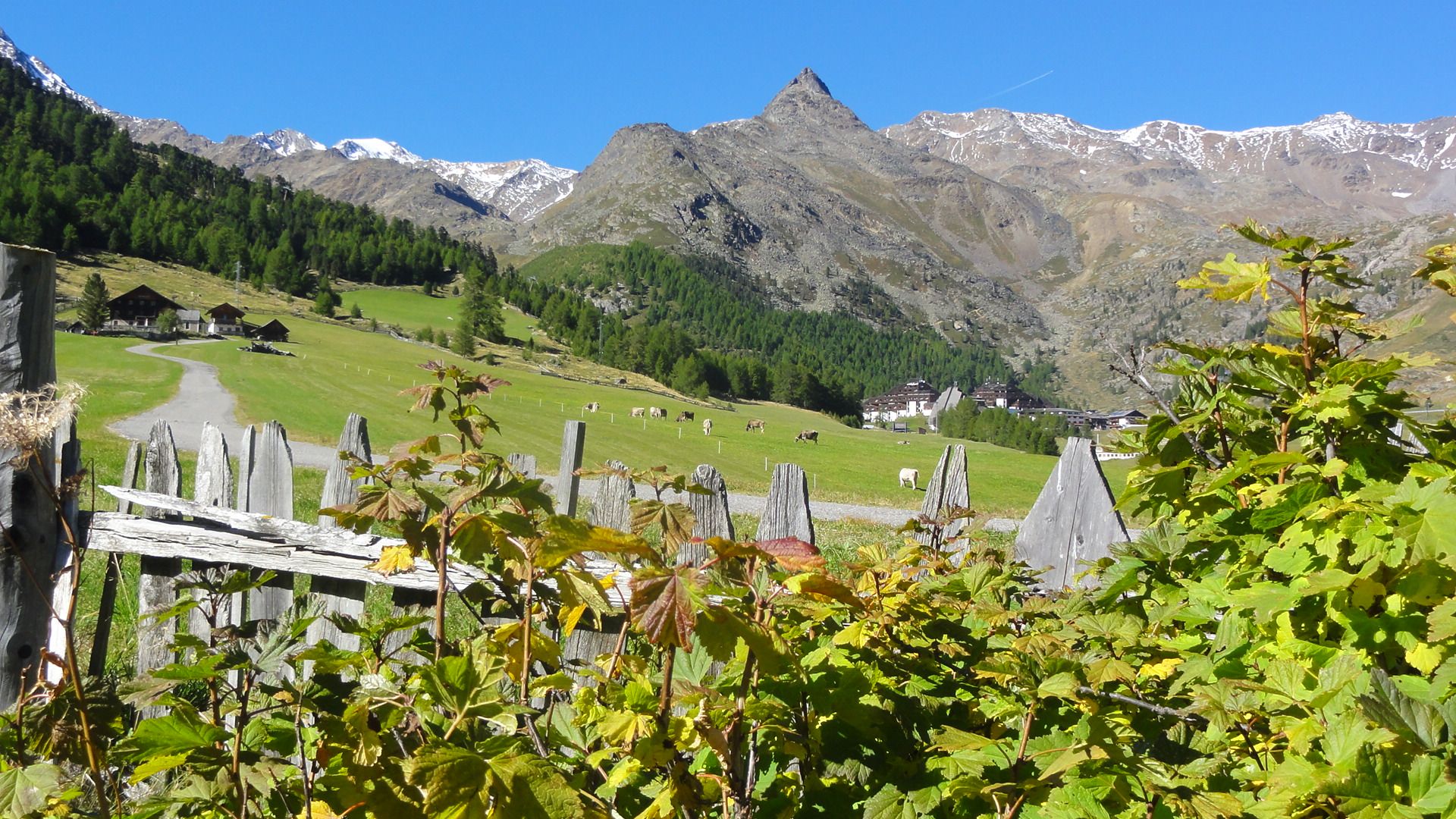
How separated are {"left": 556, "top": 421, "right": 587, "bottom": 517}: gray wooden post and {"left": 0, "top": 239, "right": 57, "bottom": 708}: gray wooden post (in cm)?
187

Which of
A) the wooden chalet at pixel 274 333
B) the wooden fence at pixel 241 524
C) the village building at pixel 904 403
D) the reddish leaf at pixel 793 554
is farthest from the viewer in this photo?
the village building at pixel 904 403

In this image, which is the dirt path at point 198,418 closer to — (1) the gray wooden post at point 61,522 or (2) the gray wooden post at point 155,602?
(2) the gray wooden post at point 155,602

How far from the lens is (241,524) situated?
371cm

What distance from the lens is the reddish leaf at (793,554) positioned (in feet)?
3.89

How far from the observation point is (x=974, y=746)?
5.04 feet

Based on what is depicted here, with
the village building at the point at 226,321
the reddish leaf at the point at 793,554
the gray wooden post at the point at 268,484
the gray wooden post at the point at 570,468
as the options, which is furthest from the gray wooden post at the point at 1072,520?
the village building at the point at 226,321

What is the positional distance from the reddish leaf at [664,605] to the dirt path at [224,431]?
24.7 feet

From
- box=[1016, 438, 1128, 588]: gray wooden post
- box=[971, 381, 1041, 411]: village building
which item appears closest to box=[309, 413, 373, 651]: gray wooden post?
box=[1016, 438, 1128, 588]: gray wooden post

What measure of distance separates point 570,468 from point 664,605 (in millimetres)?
2932

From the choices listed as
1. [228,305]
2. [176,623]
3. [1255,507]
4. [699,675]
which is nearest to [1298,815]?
[1255,507]

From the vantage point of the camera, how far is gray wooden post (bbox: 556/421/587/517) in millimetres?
3748

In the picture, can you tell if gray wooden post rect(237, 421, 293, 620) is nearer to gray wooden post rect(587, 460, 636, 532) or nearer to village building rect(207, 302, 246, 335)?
gray wooden post rect(587, 460, 636, 532)

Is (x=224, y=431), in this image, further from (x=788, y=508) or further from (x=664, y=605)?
(x=664, y=605)

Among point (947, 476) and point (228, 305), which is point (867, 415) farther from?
point (947, 476)
